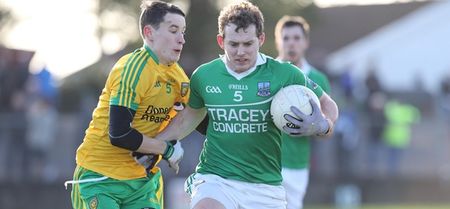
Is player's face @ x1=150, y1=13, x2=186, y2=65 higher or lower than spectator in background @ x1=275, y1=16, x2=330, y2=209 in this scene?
higher

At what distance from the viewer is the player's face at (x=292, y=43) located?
11.2 metres

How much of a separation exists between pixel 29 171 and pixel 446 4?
1274 inches

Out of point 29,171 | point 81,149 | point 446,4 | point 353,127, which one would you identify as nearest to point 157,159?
point 81,149

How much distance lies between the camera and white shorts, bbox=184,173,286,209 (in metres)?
8.22

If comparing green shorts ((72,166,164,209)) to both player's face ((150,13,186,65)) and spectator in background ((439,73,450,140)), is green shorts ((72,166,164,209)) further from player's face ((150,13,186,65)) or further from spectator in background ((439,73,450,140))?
spectator in background ((439,73,450,140))

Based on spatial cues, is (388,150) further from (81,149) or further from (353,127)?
(81,149)

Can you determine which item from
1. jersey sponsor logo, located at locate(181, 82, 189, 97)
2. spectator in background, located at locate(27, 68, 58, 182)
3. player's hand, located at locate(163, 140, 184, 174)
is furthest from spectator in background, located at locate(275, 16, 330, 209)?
spectator in background, located at locate(27, 68, 58, 182)

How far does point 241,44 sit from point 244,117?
0.55 m

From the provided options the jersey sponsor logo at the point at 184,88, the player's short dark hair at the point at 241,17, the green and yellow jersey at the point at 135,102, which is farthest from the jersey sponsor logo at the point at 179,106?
the player's short dark hair at the point at 241,17

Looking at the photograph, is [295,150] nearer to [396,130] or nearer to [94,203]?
[94,203]

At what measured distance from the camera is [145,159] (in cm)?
855

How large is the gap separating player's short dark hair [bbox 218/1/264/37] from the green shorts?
1378mm

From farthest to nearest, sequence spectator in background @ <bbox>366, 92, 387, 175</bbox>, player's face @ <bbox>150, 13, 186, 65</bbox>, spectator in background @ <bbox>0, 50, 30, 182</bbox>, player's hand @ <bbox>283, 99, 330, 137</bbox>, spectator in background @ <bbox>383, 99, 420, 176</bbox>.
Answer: spectator in background @ <bbox>383, 99, 420, 176</bbox> → spectator in background @ <bbox>366, 92, 387, 175</bbox> → spectator in background @ <bbox>0, 50, 30, 182</bbox> → player's face @ <bbox>150, 13, 186, 65</bbox> → player's hand @ <bbox>283, 99, 330, 137</bbox>

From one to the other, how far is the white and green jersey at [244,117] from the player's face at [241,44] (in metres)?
0.15
